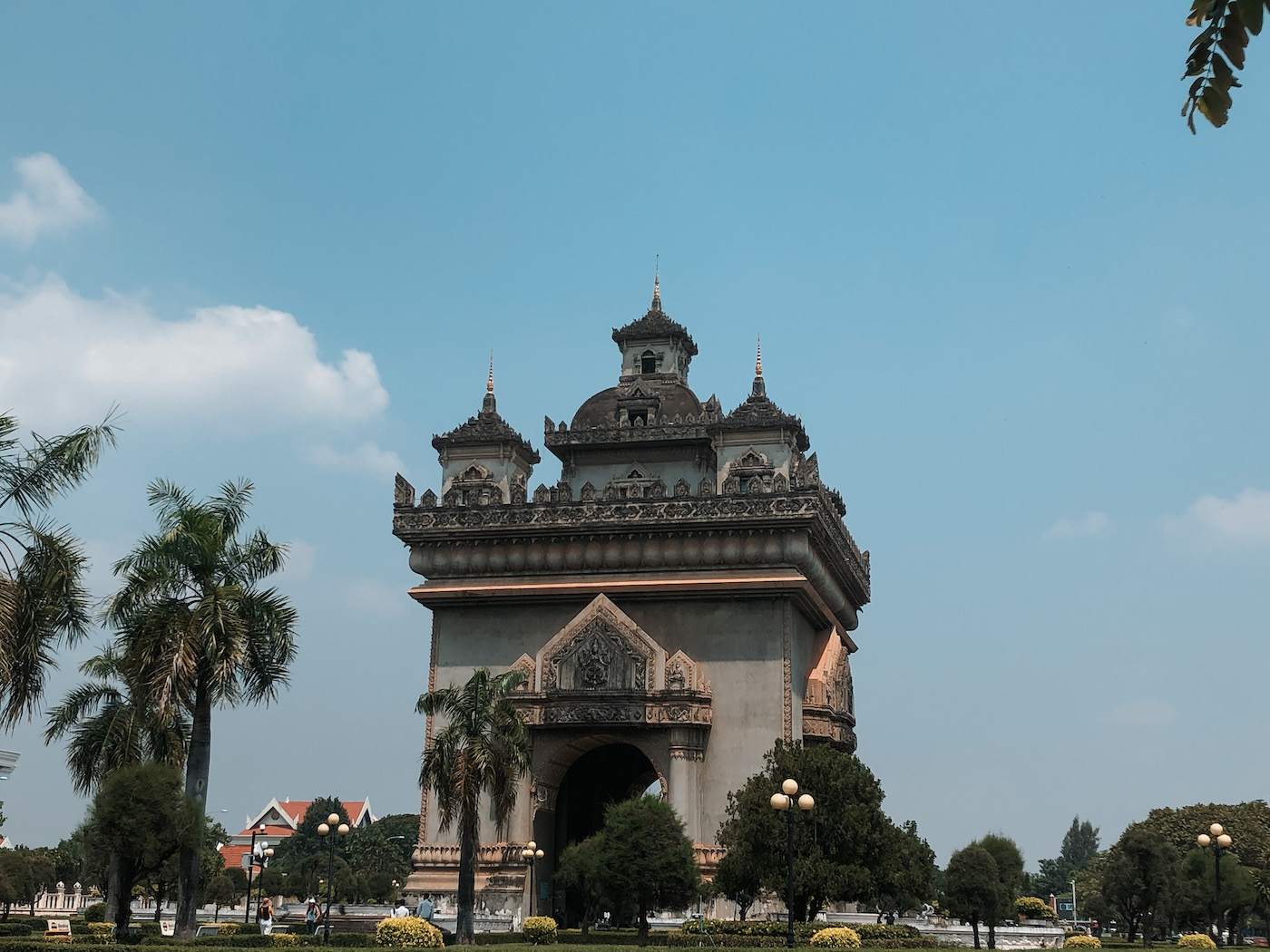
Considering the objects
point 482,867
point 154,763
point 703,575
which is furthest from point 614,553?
point 154,763

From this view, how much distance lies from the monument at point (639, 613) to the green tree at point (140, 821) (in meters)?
17.2

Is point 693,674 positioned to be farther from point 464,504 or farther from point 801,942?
point 801,942

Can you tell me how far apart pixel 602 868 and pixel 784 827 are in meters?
4.98

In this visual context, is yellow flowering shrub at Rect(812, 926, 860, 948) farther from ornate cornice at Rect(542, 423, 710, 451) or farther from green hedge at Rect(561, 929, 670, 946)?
ornate cornice at Rect(542, 423, 710, 451)

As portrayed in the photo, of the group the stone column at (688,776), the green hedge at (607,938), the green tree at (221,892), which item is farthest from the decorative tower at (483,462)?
the green tree at (221,892)

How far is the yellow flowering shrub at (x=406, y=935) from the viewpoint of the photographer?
84.3 feet

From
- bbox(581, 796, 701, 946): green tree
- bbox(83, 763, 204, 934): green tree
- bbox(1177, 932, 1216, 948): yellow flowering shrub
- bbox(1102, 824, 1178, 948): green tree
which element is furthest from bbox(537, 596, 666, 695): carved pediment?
bbox(83, 763, 204, 934): green tree

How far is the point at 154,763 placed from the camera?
77.4 ft

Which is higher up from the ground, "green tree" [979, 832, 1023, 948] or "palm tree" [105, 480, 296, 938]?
"palm tree" [105, 480, 296, 938]

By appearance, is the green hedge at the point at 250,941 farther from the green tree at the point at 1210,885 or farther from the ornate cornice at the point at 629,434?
the green tree at the point at 1210,885

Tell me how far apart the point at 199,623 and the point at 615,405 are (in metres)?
25.8

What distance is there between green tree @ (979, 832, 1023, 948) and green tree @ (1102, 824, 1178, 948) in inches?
140

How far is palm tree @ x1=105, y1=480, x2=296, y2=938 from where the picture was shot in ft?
75.6

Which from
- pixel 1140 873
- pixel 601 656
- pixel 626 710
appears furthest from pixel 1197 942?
pixel 601 656
